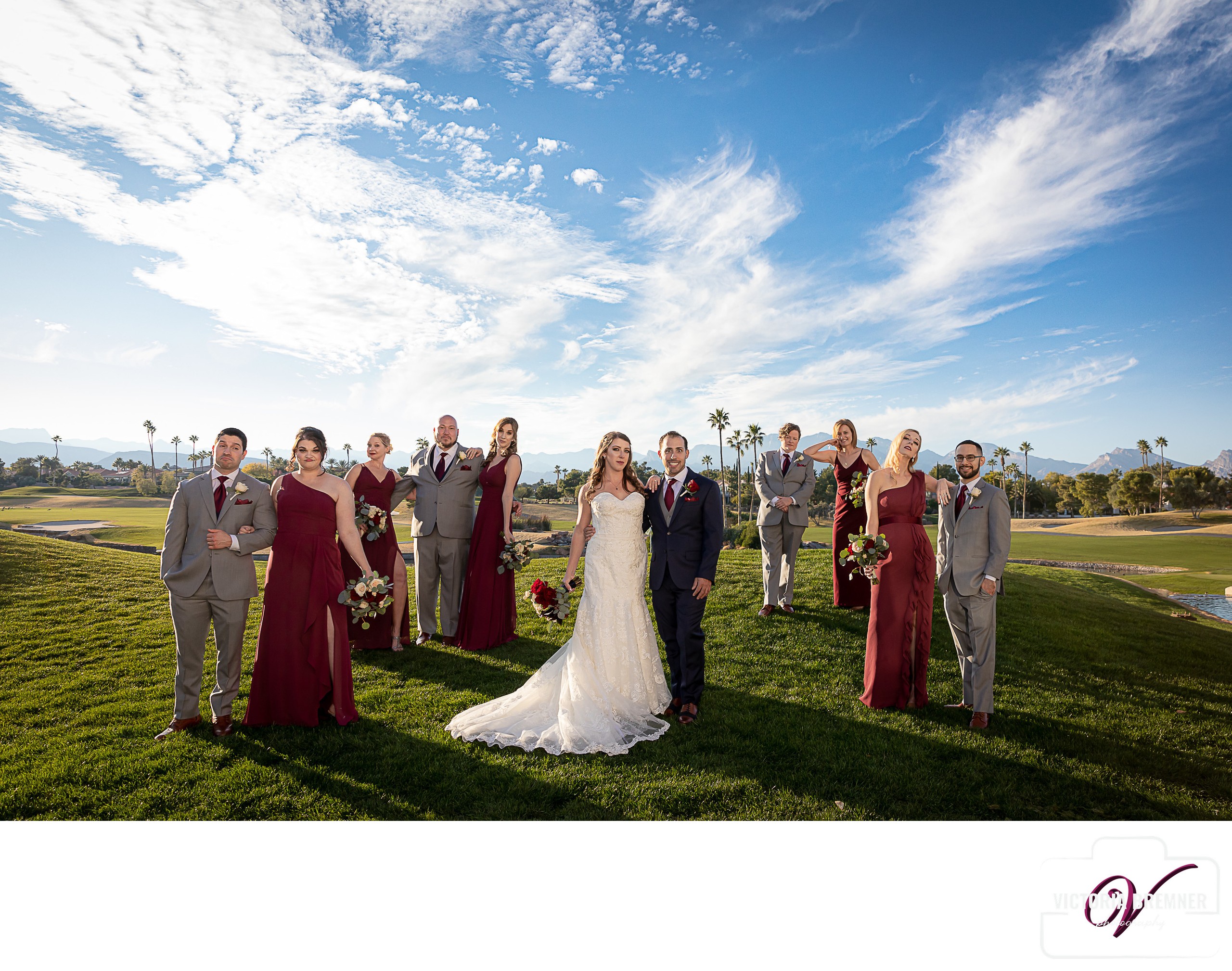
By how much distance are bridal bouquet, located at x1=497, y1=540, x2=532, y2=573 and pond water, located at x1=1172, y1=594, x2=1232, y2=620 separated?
21.4 metres

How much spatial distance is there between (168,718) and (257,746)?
4.83ft

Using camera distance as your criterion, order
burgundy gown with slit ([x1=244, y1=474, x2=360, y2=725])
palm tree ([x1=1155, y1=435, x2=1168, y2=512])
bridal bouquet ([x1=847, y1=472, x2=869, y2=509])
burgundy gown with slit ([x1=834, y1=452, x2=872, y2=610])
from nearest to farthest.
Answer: burgundy gown with slit ([x1=244, y1=474, x2=360, y2=725]) → bridal bouquet ([x1=847, y1=472, x2=869, y2=509]) → burgundy gown with slit ([x1=834, y1=452, x2=872, y2=610]) → palm tree ([x1=1155, y1=435, x2=1168, y2=512])

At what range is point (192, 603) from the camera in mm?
5309

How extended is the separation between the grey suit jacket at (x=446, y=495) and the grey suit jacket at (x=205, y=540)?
2832mm

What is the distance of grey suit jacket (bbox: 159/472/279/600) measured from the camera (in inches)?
206

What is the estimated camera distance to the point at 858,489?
8430mm

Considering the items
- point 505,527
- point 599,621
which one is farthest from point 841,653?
point 505,527

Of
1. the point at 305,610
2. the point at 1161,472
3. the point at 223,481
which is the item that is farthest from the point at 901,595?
the point at 1161,472

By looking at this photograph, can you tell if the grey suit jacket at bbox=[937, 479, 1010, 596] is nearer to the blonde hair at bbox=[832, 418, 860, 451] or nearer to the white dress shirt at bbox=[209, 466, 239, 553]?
the blonde hair at bbox=[832, 418, 860, 451]

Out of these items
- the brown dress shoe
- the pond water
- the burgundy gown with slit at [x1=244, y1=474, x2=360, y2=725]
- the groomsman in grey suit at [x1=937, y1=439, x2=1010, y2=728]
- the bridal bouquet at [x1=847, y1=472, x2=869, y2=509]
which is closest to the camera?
the brown dress shoe

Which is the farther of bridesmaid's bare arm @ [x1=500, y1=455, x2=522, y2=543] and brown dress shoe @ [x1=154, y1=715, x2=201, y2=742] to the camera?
bridesmaid's bare arm @ [x1=500, y1=455, x2=522, y2=543]

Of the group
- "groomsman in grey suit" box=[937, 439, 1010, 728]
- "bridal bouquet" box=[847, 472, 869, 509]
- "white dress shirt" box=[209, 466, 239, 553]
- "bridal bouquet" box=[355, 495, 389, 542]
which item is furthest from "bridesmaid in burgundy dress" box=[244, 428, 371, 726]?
"bridal bouquet" box=[847, 472, 869, 509]

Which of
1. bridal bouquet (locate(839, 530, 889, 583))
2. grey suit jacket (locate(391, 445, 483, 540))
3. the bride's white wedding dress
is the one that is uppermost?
grey suit jacket (locate(391, 445, 483, 540))

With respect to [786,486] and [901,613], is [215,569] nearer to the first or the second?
[901,613]
